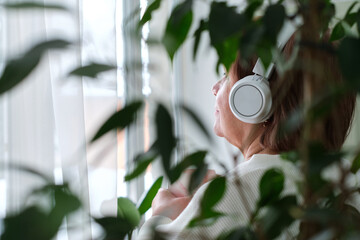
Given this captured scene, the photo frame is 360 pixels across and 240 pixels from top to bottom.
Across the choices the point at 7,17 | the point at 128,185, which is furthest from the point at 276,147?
the point at 128,185

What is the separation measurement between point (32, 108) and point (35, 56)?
2.26ft

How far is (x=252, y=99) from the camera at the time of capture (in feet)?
3.08

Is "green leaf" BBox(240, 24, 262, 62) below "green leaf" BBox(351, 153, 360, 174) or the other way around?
the other way around

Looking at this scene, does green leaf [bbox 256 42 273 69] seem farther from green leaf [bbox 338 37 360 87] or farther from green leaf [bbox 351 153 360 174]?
green leaf [bbox 351 153 360 174]

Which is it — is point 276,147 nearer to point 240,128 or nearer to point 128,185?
point 240,128

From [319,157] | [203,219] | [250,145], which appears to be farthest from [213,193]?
[250,145]

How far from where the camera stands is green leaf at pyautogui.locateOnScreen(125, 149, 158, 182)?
1.45ft

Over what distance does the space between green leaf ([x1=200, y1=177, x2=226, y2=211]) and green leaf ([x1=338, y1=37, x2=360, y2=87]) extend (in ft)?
0.61

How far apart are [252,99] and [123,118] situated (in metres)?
0.53

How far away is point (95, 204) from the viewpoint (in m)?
1.39

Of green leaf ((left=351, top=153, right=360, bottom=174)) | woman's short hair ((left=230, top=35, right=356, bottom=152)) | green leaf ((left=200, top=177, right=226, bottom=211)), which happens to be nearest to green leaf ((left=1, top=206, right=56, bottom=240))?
green leaf ((left=200, top=177, right=226, bottom=211))

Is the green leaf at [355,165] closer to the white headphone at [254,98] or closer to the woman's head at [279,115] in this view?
the woman's head at [279,115]

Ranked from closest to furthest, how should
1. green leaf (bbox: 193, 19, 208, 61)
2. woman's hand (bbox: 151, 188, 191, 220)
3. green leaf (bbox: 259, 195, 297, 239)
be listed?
green leaf (bbox: 259, 195, 297, 239) → green leaf (bbox: 193, 19, 208, 61) → woman's hand (bbox: 151, 188, 191, 220)

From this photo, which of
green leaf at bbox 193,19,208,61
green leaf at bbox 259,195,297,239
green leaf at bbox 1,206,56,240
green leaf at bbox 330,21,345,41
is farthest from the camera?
green leaf at bbox 330,21,345,41
